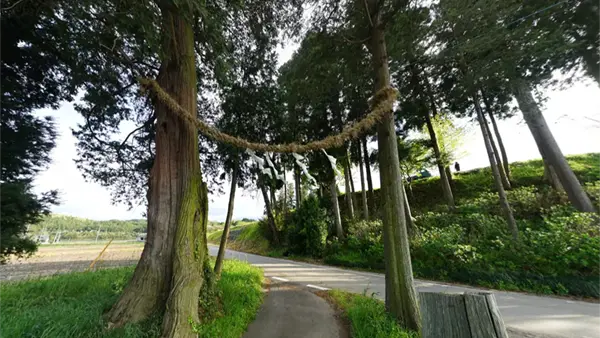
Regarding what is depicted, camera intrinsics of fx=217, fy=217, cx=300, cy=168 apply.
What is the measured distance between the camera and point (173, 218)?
3.28 m

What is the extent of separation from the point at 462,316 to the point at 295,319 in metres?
3.69

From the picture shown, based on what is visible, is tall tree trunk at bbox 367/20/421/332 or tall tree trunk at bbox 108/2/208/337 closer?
tall tree trunk at bbox 108/2/208/337

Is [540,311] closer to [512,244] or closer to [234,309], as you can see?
[512,244]

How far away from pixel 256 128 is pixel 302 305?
533 cm

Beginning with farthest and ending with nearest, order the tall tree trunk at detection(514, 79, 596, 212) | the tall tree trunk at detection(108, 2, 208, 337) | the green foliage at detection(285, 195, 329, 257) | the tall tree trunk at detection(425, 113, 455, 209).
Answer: the green foliage at detection(285, 195, 329, 257)
the tall tree trunk at detection(425, 113, 455, 209)
the tall tree trunk at detection(514, 79, 596, 212)
the tall tree trunk at detection(108, 2, 208, 337)

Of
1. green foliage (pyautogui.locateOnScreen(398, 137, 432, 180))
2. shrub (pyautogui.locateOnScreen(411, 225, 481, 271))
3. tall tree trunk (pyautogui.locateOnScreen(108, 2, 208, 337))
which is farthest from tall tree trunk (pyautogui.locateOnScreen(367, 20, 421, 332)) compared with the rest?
green foliage (pyautogui.locateOnScreen(398, 137, 432, 180))

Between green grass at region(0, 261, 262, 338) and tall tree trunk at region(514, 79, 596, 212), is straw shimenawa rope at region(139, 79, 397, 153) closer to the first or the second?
green grass at region(0, 261, 262, 338)

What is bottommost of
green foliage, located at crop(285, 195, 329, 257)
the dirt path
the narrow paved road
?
the narrow paved road

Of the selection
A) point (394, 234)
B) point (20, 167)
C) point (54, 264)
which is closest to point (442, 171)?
point (394, 234)

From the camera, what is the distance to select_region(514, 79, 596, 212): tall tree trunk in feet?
23.6

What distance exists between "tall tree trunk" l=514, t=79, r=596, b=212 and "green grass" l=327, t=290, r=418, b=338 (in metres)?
8.10

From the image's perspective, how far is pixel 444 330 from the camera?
0.93 m

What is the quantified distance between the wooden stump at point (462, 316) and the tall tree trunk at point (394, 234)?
2.62 meters

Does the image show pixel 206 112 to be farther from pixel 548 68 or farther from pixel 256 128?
pixel 548 68
